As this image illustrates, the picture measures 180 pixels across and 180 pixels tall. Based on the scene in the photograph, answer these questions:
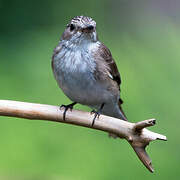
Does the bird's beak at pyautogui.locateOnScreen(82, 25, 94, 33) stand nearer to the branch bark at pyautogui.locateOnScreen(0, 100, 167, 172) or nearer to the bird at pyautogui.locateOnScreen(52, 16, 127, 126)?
the bird at pyautogui.locateOnScreen(52, 16, 127, 126)

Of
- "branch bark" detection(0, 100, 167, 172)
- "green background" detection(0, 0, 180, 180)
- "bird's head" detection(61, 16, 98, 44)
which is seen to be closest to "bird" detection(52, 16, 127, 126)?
"bird's head" detection(61, 16, 98, 44)

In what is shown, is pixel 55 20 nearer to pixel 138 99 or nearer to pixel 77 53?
pixel 138 99

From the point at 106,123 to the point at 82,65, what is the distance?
46cm

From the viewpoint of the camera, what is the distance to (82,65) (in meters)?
3.22

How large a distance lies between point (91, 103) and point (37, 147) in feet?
1.44

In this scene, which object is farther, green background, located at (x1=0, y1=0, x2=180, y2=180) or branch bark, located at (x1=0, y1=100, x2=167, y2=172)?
green background, located at (x1=0, y1=0, x2=180, y2=180)

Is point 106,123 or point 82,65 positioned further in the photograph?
point 82,65

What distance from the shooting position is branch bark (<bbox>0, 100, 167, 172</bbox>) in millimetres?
2801

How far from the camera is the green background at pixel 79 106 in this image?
3.55 metres

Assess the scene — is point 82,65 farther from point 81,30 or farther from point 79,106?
point 79,106

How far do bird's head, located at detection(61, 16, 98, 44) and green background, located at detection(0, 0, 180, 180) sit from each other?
686 mm

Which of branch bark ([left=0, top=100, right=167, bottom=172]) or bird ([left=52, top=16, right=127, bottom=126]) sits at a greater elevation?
bird ([left=52, top=16, right=127, bottom=126])

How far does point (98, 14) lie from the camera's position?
15.9 feet

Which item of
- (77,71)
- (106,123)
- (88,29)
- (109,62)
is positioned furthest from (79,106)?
(106,123)
